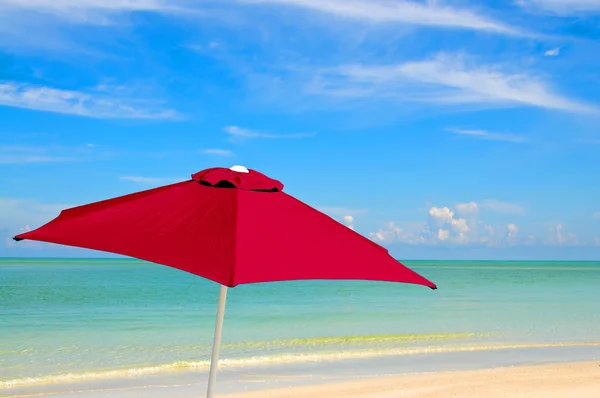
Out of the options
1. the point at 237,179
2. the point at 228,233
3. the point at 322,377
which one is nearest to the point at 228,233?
the point at 228,233

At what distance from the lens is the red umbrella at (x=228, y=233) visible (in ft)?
10.2

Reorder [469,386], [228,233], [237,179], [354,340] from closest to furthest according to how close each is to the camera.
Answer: [228,233]
[237,179]
[469,386]
[354,340]

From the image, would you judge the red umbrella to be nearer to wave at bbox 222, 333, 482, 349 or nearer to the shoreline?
the shoreline

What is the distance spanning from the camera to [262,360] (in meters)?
12.8

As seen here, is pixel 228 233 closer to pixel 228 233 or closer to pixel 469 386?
pixel 228 233

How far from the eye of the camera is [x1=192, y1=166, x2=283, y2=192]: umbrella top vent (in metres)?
3.63

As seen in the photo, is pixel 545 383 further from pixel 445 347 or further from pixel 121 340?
pixel 121 340

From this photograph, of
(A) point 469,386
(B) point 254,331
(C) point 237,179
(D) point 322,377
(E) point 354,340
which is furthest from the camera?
(B) point 254,331

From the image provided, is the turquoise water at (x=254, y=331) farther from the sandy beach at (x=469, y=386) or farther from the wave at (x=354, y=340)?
the sandy beach at (x=469, y=386)

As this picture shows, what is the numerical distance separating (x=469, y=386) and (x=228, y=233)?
7.54 meters

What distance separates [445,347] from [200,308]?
13219 mm

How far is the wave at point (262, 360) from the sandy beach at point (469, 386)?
8.19 feet

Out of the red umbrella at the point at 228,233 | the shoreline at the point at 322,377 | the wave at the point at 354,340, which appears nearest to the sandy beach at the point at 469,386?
the shoreline at the point at 322,377

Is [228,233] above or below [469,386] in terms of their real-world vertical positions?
above
